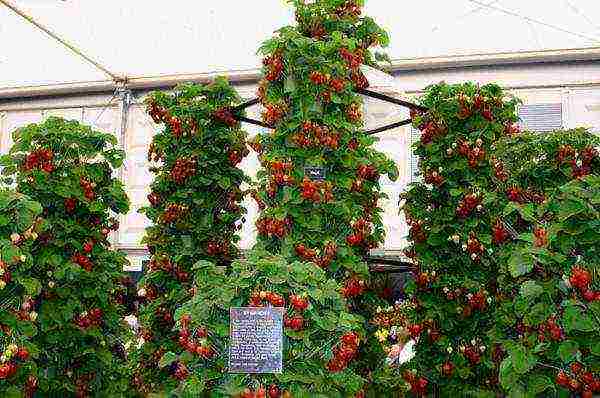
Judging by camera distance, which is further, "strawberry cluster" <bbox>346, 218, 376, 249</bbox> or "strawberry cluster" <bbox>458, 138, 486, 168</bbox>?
"strawberry cluster" <bbox>458, 138, 486, 168</bbox>

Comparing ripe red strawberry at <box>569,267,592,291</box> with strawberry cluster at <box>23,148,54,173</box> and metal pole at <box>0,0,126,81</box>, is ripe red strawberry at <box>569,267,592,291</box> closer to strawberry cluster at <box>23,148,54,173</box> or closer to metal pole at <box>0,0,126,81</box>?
strawberry cluster at <box>23,148,54,173</box>

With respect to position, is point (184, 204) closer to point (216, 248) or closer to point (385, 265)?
point (216, 248)

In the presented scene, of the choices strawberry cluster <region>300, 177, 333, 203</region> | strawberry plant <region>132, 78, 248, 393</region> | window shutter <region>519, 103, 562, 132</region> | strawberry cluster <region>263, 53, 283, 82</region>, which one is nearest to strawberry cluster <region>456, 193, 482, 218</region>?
strawberry cluster <region>300, 177, 333, 203</region>

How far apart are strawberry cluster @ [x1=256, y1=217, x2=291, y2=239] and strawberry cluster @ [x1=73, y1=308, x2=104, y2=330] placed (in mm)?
1459

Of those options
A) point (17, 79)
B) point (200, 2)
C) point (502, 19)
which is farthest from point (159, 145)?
point (17, 79)

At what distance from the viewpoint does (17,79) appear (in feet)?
32.7

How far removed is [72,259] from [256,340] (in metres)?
2.08

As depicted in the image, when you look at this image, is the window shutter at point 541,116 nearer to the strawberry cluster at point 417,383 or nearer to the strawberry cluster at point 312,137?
the strawberry cluster at point 417,383

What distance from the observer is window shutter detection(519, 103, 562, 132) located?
348 inches

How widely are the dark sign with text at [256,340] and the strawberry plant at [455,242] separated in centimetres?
187

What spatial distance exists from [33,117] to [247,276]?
817cm

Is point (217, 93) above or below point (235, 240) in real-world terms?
above

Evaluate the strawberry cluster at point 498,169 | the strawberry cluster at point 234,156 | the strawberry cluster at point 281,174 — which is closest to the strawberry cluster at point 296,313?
the strawberry cluster at point 281,174

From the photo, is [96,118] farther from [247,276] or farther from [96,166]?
[247,276]
